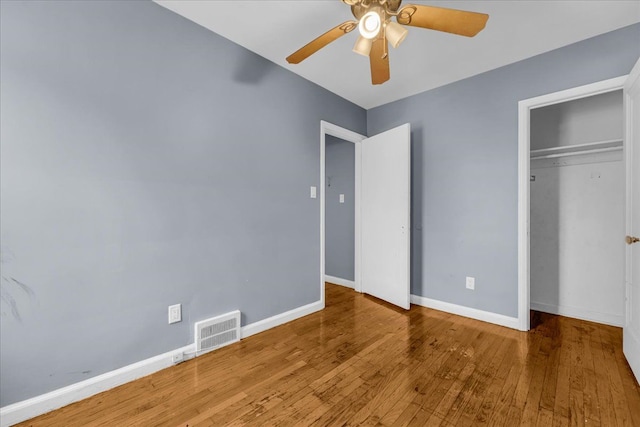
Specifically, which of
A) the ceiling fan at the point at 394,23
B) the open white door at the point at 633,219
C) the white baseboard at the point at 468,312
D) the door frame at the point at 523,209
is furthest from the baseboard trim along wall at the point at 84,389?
the open white door at the point at 633,219

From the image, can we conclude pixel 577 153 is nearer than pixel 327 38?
No

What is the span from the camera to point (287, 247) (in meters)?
2.68

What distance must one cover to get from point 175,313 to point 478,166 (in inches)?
119

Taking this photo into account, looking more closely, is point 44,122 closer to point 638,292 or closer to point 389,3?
point 389,3

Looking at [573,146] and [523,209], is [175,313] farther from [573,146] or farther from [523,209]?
[573,146]

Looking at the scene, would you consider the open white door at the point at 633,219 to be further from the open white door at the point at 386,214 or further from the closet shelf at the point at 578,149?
the open white door at the point at 386,214

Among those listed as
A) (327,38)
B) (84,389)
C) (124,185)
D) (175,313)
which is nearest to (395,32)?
(327,38)

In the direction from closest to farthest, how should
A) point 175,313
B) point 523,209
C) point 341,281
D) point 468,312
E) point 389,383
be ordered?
point 389,383 < point 175,313 < point 523,209 < point 468,312 < point 341,281

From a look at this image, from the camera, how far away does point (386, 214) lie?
3232 mm

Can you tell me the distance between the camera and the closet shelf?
2.52 metres

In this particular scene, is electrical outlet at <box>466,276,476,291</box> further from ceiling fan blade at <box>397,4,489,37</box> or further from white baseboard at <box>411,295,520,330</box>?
ceiling fan blade at <box>397,4,489,37</box>

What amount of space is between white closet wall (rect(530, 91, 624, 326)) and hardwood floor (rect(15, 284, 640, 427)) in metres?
0.40

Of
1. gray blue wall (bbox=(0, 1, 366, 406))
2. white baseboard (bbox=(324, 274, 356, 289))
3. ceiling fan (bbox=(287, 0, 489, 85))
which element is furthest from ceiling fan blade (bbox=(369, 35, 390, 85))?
white baseboard (bbox=(324, 274, 356, 289))

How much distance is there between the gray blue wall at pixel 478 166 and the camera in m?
2.26
